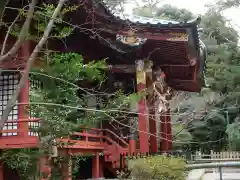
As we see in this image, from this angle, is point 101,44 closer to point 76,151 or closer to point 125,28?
point 125,28

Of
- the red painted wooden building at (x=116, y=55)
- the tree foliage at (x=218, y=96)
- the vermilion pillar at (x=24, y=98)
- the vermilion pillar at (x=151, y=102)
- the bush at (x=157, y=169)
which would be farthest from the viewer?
the tree foliage at (x=218, y=96)

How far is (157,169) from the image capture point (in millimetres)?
8344

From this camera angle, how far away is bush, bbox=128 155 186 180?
834cm

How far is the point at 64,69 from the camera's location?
19.5 feet

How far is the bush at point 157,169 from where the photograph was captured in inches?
328

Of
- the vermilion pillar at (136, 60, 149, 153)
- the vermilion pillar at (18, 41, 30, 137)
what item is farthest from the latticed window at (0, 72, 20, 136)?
the vermilion pillar at (136, 60, 149, 153)

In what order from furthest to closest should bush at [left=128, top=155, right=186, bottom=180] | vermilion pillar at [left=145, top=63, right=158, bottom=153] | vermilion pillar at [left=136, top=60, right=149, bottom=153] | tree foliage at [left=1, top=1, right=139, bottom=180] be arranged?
1. vermilion pillar at [left=145, top=63, right=158, bottom=153]
2. vermilion pillar at [left=136, top=60, right=149, bottom=153]
3. bush at [left=128, top=155, right=186, bottom=180]
4. tree foliage at [left=1, top=1, right=139, bottom=180]

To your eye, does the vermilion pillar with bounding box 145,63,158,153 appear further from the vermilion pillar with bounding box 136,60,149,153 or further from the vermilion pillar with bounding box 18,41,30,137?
the vermilion pillar with bounding box 18,41,30,137

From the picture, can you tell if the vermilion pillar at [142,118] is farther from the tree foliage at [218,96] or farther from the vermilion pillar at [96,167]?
the tree foliage at [218,96]

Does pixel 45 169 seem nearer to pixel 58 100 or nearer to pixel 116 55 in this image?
pixel 58 100

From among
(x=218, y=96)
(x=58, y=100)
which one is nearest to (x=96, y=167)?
(x=58, y=100)

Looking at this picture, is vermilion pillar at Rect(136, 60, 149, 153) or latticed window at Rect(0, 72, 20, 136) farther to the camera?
vermilion pillar at Rect(136, 60, 149, 153)

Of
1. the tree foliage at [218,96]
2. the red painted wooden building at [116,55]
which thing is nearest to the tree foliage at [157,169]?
the red painted wooden building at [116,55]

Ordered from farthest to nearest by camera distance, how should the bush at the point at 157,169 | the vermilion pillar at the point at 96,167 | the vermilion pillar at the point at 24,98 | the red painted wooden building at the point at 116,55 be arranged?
the vermilion pillar at the point at 96,167, the red painted wooden building at the point at 116,55, the vermilion pillar at the point at 24,98, the bush at the point at 157,169
